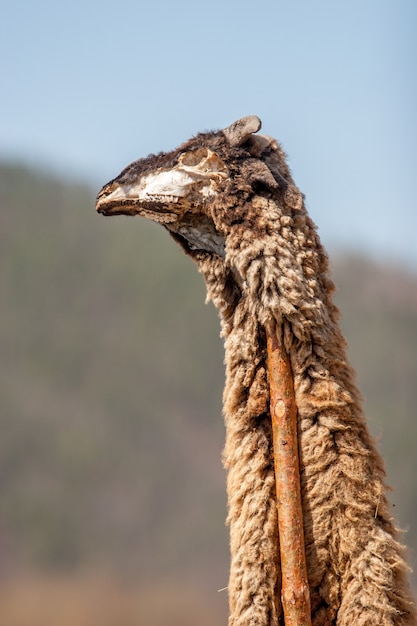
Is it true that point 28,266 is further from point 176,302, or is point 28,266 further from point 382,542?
point 382,542

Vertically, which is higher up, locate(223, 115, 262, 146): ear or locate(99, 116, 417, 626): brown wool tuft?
locate(223, 115, 262, 146): ear

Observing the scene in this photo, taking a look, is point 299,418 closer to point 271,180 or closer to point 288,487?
point 288,487

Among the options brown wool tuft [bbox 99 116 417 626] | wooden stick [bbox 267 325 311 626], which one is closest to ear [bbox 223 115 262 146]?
brown wool tuft [bbox 99 116 417 626]

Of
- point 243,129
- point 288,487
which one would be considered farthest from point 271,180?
point 288,487

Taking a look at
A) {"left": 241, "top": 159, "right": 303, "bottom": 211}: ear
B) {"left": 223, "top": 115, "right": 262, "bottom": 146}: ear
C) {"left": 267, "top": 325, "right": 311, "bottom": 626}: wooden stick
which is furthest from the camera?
{"left": 223, "top": 115, "right": 262, "bottom": 146}: ear

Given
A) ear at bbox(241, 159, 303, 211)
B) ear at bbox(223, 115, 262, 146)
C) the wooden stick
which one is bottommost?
the wooden stick

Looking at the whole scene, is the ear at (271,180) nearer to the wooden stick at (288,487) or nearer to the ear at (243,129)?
the ear at (243,129)

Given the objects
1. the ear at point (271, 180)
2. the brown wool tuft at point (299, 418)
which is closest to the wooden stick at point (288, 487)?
the brown wool tuft at point (299, 418)

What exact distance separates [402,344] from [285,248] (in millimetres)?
22863

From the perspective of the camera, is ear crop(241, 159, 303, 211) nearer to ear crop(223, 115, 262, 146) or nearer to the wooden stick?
ear crop(223, 115, 262, 146)

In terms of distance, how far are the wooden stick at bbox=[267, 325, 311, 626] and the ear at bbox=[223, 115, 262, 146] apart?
780 millimetres

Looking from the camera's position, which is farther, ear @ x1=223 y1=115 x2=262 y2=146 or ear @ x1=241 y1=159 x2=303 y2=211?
ear @ x1=223 y1=115 x2=262 y2=146

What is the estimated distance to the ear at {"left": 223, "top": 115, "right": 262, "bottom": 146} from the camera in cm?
389

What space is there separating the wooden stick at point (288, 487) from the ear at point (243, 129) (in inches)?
30.7
